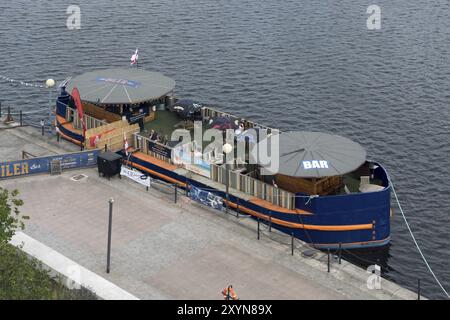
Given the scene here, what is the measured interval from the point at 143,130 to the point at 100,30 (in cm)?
3864

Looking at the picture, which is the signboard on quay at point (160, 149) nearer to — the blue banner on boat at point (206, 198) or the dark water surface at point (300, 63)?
the blue banner on boat at point (206, 198)

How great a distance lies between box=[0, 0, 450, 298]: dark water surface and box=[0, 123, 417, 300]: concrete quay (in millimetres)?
A: 7794

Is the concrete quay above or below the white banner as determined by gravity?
below

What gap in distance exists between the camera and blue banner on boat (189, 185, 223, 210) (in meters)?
48.9

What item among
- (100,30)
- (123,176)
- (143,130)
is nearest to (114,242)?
(123,176)

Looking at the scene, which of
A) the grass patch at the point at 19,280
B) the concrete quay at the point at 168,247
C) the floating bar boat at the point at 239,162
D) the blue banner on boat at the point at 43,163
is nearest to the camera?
the grass patch at the point at 19,280

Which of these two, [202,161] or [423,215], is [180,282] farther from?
[423,215]

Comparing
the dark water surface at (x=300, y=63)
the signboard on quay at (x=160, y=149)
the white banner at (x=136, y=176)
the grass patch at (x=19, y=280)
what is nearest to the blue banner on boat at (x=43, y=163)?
the white banner at (x=136, y=176)

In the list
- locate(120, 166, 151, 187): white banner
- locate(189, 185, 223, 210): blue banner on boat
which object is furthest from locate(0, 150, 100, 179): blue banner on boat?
locate(189, 185, 223, 210): blue banner on boat

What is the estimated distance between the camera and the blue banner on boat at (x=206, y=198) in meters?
48.9

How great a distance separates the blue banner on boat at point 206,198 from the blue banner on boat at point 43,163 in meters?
8.37

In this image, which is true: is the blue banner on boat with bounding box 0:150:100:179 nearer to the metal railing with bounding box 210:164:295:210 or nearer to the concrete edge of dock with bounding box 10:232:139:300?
the concrete edge of dock with bounding box 10:232:139:300

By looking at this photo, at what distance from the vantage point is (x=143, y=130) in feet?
187
